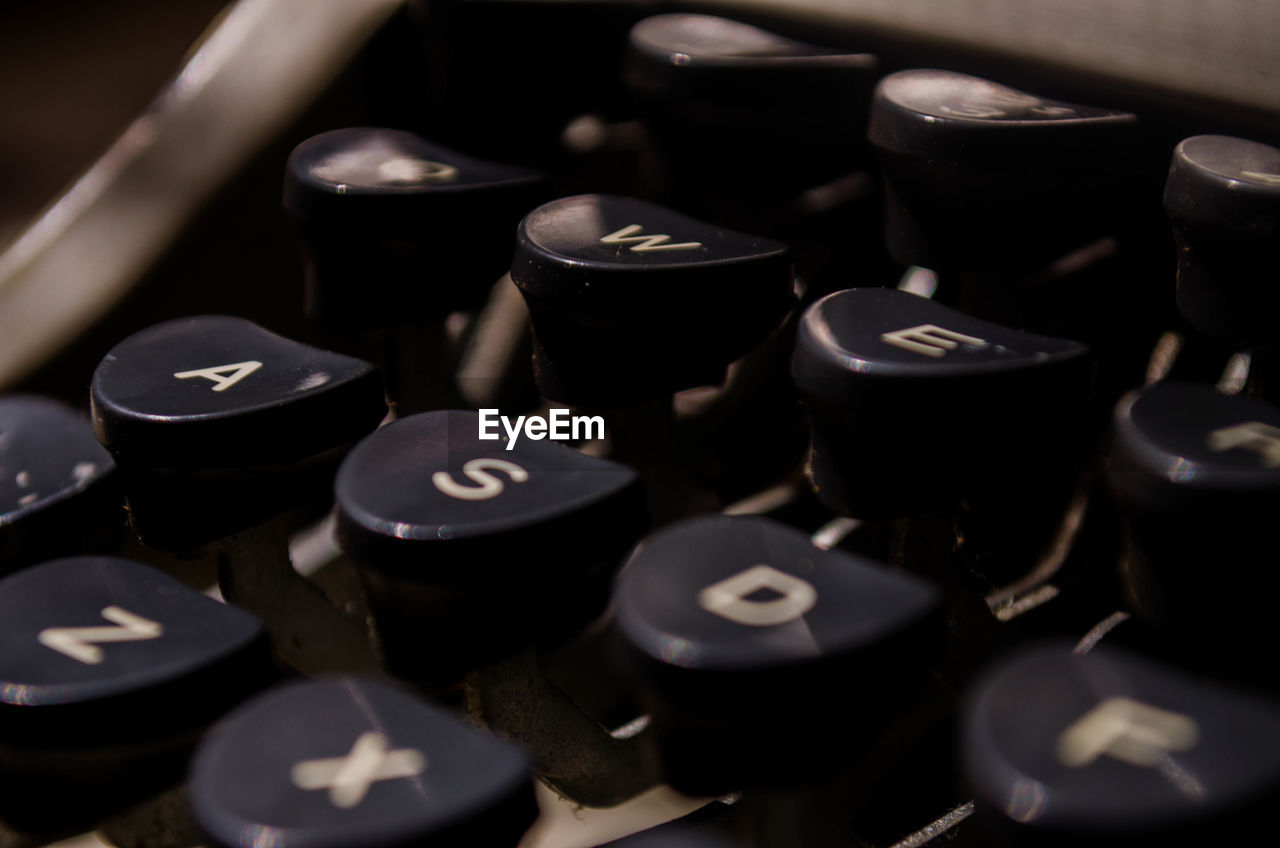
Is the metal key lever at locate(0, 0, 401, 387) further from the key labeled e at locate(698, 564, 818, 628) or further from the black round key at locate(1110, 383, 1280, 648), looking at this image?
the black round key at locate(1110, 383, 1280, 648)

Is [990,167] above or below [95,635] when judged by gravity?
above

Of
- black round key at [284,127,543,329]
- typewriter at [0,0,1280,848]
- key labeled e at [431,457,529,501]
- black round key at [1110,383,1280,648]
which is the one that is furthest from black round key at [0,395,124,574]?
black round key at [1110,383,1280,648]

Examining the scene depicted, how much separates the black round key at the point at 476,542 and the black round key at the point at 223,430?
3.0 inches

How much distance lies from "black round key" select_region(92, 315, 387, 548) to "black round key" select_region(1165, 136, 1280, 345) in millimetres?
545

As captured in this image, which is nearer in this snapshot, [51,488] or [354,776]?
[354,776]

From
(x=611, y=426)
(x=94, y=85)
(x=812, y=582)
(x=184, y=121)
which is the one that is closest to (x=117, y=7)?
(x=94, y=85)

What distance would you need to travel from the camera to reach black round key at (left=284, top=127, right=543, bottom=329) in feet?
3.35

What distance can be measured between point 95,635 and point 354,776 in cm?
25

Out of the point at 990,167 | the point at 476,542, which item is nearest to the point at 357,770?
the point at 476,542

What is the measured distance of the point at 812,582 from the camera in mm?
676

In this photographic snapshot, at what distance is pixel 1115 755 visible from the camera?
1.78ft

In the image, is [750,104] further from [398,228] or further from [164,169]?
[164,169]

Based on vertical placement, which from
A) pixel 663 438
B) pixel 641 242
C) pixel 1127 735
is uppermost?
pixel 641 242

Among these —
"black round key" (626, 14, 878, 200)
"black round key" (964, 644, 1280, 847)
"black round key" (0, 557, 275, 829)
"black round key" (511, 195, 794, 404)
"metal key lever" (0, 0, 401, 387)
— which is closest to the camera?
"black round key" (964, 644, 1280, 847)
